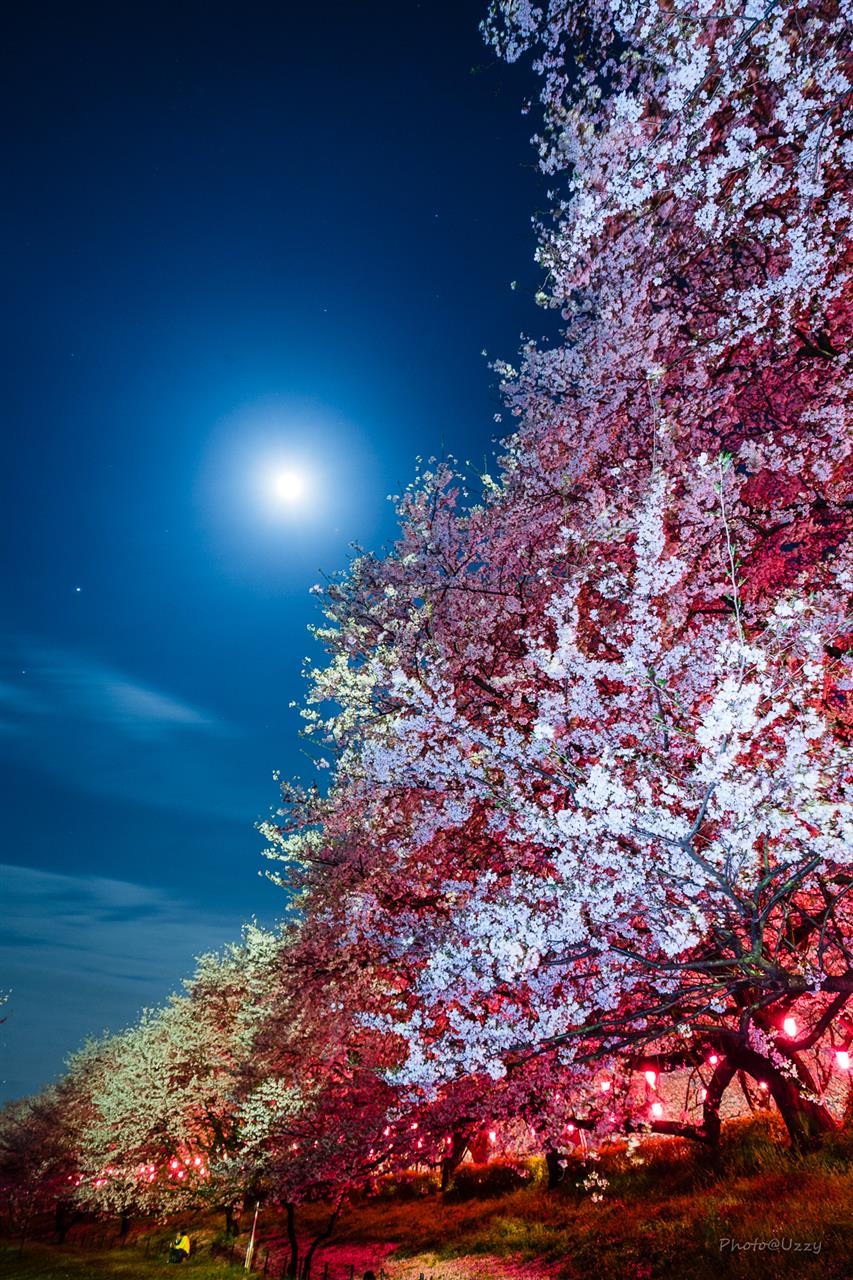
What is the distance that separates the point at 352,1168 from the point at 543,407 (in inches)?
513

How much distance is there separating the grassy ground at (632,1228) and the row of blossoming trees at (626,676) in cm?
134

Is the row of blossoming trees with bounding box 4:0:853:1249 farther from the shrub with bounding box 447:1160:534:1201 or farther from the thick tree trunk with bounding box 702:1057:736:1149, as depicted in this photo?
the shrub with bounding box 447:1160:534:1201

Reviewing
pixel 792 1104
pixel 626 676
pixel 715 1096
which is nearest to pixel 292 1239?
pixel 715 1096

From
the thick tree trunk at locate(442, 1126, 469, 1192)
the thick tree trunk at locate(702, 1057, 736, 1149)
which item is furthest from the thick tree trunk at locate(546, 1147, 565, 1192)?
the thick tree trunk at locate(702, 1057, 736, 1149)

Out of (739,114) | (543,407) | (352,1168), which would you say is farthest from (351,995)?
(739,114)

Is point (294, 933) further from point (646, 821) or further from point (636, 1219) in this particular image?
point (646, 821)

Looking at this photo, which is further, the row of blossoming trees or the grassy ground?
the grassy ground

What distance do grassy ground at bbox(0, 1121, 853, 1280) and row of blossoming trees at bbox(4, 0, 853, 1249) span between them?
4.41 ft

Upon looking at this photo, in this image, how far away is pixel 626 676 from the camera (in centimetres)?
474

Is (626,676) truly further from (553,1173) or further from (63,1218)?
(63,1218)

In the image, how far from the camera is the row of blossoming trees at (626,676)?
4398 mm

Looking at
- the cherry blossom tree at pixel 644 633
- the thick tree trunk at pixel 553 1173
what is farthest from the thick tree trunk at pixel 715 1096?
the thick tree trunk at pixel 553 1173

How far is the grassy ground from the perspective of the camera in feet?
26.6

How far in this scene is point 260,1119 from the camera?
13.6 m
